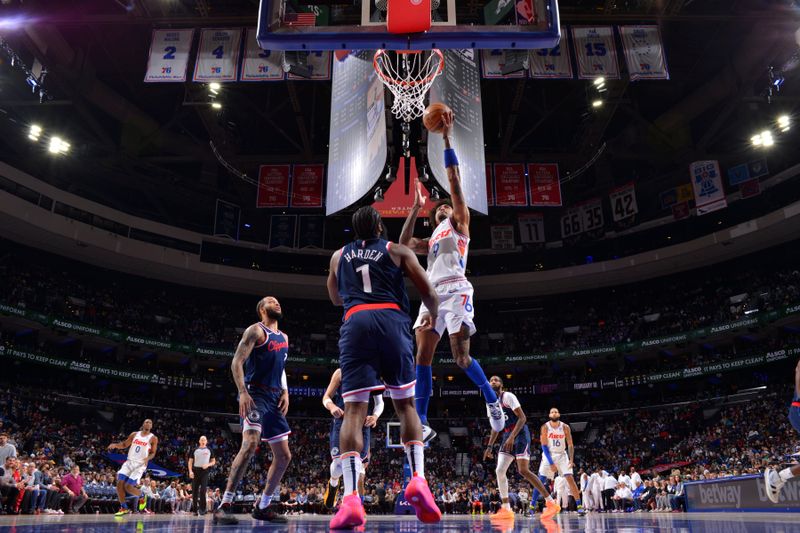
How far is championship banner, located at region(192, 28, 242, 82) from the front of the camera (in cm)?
1595

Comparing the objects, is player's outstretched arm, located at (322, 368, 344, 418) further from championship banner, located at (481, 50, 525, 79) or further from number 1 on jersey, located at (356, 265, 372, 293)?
championship banner, located at (481, 50, 525, 79)

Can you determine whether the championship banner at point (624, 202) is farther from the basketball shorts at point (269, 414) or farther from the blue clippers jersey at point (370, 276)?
the blue clippers jersey at point (370, 276)

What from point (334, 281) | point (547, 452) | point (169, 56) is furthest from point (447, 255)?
point (169, 56)

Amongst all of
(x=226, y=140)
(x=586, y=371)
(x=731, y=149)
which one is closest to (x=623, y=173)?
(x=731, y=149)

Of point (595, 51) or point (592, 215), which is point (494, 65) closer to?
point (595, 51)

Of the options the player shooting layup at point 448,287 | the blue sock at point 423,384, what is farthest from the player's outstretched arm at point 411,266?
the blue sock at point 423,384

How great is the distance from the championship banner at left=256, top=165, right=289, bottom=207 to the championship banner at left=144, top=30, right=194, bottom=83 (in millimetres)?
6723

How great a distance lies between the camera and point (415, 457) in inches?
167

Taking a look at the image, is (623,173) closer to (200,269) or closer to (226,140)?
(226,140)

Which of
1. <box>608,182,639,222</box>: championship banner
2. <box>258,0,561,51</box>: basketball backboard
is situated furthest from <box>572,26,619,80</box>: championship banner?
<box>608,182,639,222</box>: championship banner

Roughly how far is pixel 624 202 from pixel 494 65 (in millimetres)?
13982

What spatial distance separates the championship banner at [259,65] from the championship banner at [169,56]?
167 centimetres

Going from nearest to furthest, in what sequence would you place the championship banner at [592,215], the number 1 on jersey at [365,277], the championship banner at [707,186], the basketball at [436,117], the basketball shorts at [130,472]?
the number 1 on jersey at [365,277]
the basketball at [436,117]
the basketball shorts at [130,472]
the championship banner at [707,186]
the championship banner at [592,215]

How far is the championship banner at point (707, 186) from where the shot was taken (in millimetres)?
26000
